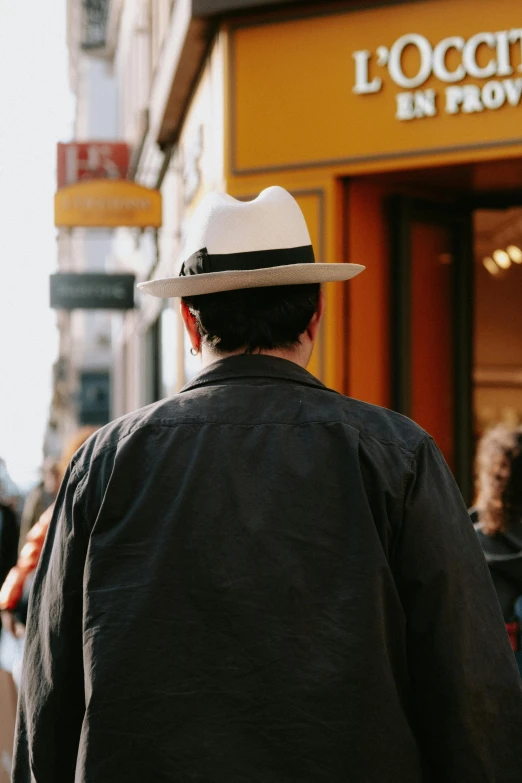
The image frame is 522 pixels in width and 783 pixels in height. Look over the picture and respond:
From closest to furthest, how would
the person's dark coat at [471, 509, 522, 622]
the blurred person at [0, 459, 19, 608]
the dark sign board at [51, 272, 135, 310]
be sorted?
the person's dark coat at [471, 509, 522, 622]
the blurred person at [0, 459, 19, 608]
the dark sign board at [51, 272, 135, 310]

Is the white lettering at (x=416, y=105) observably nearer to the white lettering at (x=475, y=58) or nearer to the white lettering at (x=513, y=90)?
the white lettering at (x=475, y=58)

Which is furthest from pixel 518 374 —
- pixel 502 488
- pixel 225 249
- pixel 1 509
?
pixel 225 249

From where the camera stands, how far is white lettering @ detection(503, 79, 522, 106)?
655 cm

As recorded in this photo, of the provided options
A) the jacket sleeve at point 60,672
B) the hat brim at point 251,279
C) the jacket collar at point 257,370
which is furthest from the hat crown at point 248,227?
the jacket sleeve at point 60,672

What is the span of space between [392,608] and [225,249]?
79cm

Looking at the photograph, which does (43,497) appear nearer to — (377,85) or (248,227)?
(377,85)

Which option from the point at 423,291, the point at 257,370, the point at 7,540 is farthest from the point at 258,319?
the point at 7,540

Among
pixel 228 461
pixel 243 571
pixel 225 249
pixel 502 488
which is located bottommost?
pixel 502 488

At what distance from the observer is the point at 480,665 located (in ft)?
6.23

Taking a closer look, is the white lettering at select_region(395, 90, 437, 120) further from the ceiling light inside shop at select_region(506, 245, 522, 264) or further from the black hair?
the black hair

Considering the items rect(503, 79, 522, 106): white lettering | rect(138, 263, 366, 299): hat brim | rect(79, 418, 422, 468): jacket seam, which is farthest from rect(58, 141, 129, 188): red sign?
rect(79, 418, 422, 468): jacket seam

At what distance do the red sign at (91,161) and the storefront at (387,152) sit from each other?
14.0 feet

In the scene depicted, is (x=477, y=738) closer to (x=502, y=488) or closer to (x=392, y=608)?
(x=392, y=608)

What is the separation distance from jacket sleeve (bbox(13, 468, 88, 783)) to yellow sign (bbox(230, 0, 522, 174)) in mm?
5196
